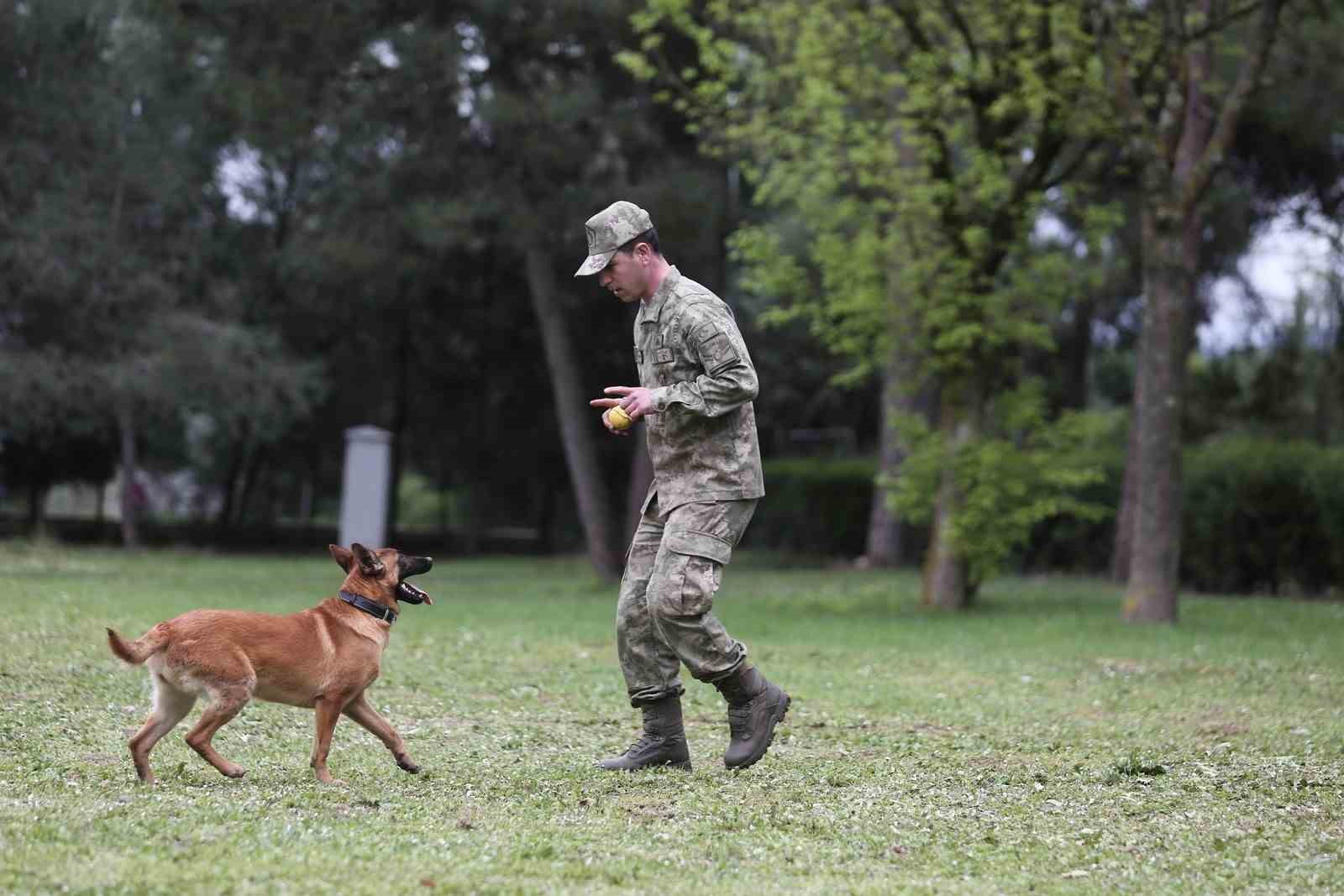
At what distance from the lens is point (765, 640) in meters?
14.6

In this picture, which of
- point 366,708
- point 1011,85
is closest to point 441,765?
point 366,708

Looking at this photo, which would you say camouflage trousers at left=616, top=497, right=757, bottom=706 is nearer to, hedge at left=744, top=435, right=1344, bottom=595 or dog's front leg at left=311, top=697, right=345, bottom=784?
dog's front leg at left=311, top=697, right=345, bottom=784

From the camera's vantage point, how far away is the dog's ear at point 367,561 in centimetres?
667

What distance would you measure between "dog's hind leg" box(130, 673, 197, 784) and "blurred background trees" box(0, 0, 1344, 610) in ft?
38.2

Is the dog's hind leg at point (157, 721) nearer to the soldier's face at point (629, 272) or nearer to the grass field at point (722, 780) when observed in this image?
the grass field at point (722, 780)

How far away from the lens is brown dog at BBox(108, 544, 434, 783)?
20.3 feet

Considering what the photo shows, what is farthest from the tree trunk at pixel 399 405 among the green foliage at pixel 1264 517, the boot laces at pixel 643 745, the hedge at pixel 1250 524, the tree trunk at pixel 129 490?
the boot laces at pixel 643 745

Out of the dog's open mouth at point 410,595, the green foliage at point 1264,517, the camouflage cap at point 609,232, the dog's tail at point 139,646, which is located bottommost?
the dog's tail at point 139,646

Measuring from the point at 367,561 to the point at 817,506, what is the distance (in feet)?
81.1

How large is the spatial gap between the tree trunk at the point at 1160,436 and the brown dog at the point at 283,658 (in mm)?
10621

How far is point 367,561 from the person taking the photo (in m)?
6.73

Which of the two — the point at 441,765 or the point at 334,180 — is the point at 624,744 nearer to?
the point at 441,765

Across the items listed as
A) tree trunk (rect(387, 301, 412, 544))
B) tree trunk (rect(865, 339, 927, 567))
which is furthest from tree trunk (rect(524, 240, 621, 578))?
tree trunk (rect(387, 301, 412, 544))

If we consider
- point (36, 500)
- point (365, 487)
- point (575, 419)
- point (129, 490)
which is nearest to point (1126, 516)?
point (575, 419)
